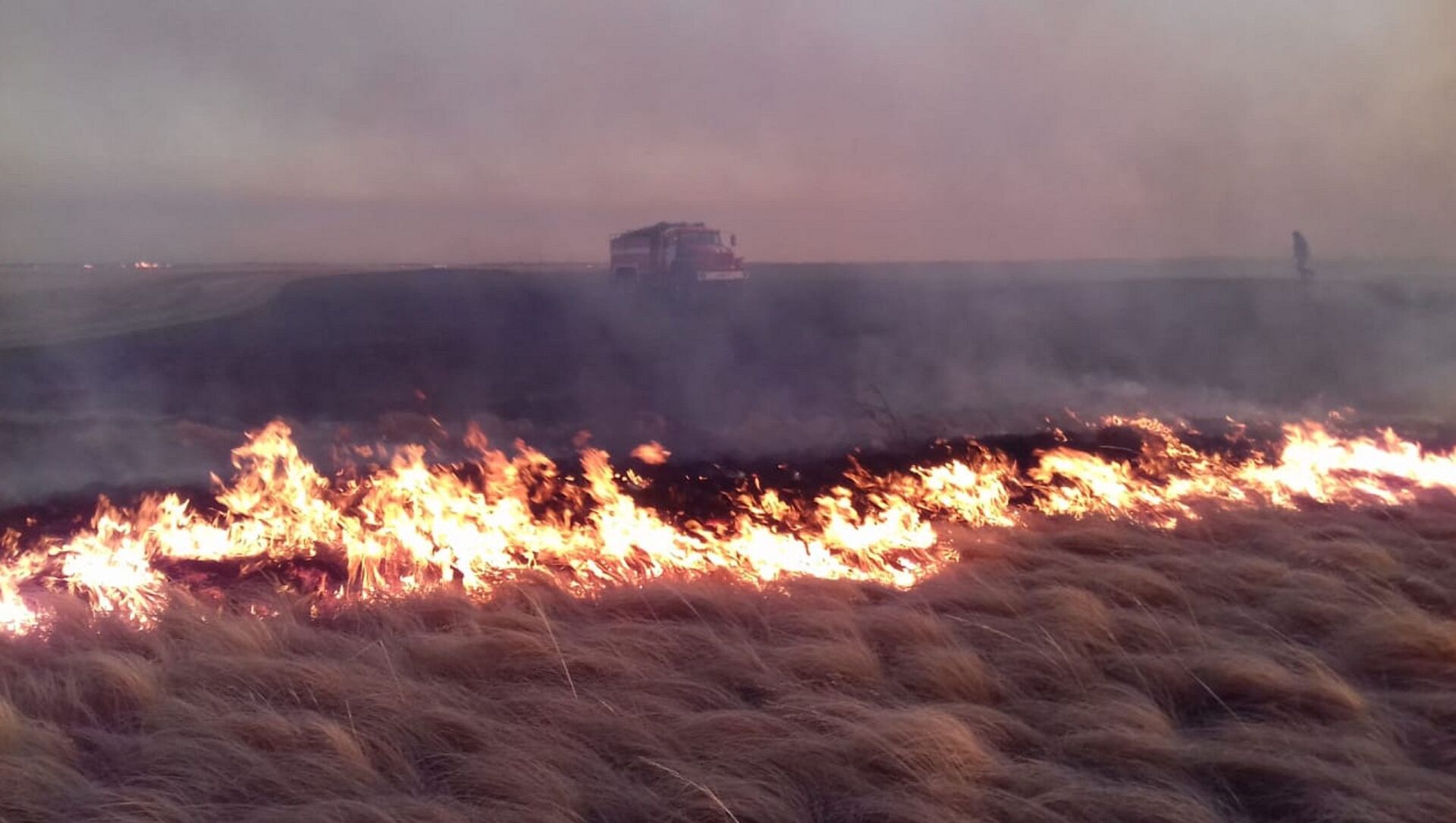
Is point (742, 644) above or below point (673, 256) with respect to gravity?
below

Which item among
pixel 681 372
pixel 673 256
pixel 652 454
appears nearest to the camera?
pixel 652 454

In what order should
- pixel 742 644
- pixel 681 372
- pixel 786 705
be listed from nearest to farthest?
pixel 786 705, pixel 742 644, pixel 681 372

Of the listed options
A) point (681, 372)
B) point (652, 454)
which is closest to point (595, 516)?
point (652, 454)

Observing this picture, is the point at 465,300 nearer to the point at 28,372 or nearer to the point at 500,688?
the point at 28,372

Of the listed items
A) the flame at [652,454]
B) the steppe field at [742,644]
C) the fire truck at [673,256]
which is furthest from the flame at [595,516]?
the fire truck at [673,256]

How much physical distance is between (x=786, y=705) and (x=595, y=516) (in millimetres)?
3490

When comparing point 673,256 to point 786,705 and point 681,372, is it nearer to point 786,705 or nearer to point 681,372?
point 681,372

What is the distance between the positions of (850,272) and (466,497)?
162ft

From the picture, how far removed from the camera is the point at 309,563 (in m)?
6.64

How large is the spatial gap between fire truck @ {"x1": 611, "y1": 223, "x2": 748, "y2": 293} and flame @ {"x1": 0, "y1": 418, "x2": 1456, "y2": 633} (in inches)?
492

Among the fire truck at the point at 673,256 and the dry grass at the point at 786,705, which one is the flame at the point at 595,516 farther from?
the fire truck at the point at 673,256

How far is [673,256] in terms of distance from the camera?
72.4 ft

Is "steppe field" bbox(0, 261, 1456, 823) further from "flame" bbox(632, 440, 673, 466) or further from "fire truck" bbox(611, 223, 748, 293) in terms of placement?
"fire truck" bbox(611, 223, 748, 293)

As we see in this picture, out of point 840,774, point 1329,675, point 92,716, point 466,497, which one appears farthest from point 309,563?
point 1329,675
